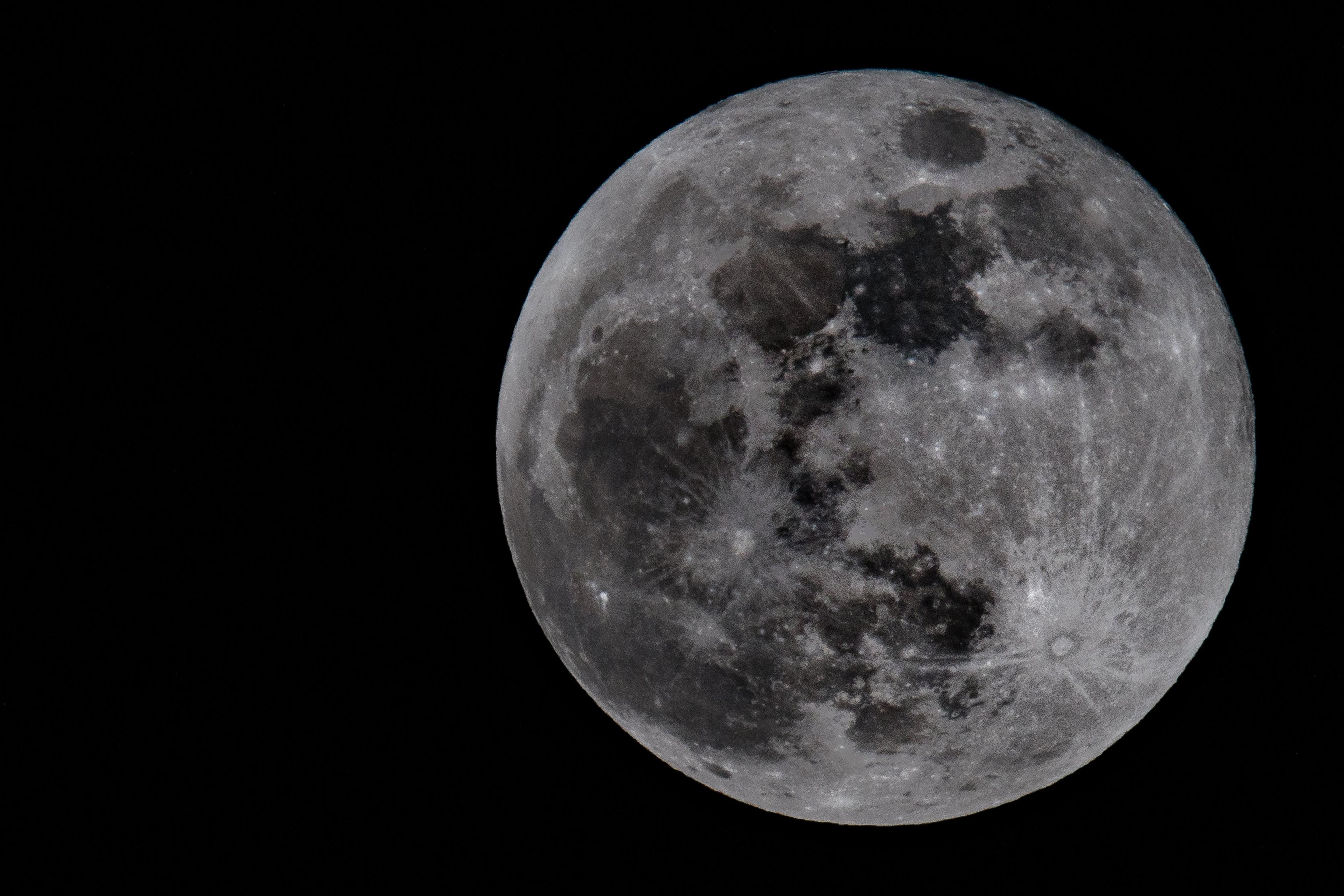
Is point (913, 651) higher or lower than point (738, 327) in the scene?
lower

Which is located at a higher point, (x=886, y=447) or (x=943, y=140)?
(x=943, y=140)

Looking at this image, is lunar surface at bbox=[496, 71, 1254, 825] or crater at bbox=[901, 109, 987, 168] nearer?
lunar surface at bbox=[496, 71, 1254, 825]

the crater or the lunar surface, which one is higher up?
the crater

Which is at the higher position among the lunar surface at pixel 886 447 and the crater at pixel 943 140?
the crater at pixel 943 140

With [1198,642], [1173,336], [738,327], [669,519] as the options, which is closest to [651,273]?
[738,327]

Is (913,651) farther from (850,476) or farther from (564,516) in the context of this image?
(564,516)

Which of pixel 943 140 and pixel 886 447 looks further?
pixel 943 140

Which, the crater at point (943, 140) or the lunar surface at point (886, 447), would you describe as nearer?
the lunar surface at point (886, 447)

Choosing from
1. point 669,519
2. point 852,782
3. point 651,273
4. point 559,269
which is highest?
point 559,269
